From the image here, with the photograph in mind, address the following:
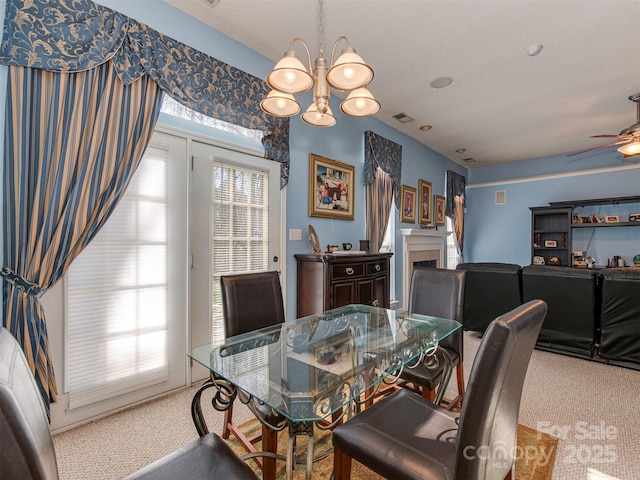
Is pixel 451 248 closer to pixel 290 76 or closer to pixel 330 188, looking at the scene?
pixel 330 188

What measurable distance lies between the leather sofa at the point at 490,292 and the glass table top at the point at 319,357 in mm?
1862

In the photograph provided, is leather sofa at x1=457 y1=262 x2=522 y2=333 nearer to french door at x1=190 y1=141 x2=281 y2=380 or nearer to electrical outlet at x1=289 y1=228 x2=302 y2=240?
electrical outlet at x1=289 y1=228 x2=302 y2=240

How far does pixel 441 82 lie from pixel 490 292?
2406 mm

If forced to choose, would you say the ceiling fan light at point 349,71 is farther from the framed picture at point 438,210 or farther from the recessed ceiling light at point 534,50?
the framed picture at point 438,210

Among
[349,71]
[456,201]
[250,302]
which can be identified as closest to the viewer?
[349,71]

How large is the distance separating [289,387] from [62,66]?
2.13 metres

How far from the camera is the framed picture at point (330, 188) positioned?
332cm

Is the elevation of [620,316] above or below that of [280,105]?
below

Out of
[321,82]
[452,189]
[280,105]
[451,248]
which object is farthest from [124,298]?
[451,248]

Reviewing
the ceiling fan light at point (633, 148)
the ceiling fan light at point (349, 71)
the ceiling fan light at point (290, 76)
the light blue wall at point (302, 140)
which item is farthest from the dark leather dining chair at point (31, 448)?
the ceiling fan light at point (633, 148)

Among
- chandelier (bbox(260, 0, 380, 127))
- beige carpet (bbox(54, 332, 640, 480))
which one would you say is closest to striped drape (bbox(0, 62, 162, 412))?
beige carpet (bbox(54, 332, 640, 480))

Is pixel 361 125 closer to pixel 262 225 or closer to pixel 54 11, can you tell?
pixel 262 225

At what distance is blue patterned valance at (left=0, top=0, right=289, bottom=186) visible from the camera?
5.34ft

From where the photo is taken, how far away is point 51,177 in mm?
1751
